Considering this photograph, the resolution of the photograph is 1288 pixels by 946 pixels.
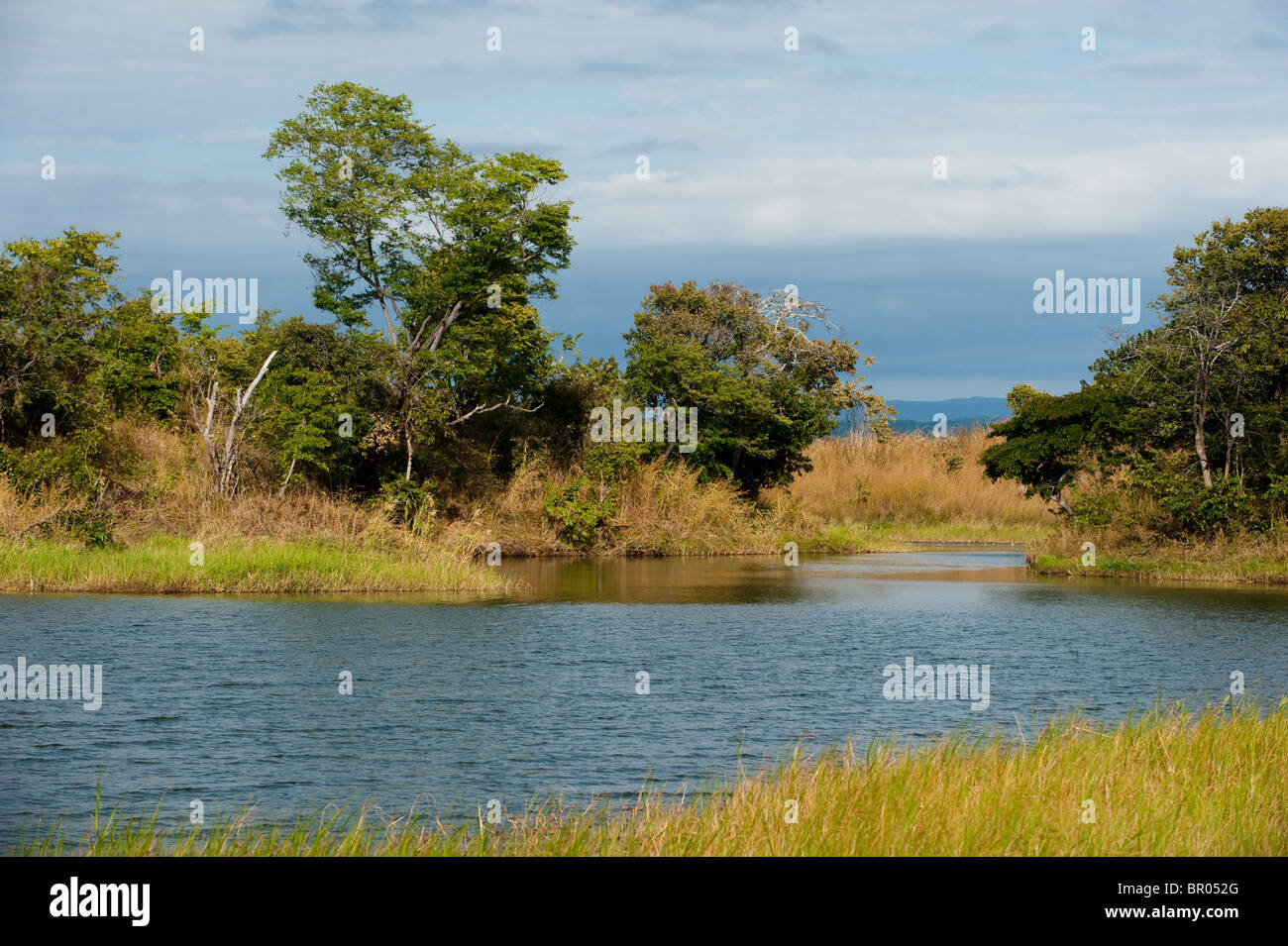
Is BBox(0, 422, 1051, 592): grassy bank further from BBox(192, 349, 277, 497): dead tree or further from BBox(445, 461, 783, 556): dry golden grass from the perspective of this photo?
BBox(192, 349, 277, 497): dead tree

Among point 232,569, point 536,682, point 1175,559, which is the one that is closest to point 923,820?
point 536,682

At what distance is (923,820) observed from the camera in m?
9.70

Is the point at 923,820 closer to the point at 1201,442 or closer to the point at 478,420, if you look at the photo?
the point at 1201,442

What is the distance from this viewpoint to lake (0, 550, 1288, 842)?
45.0 feet

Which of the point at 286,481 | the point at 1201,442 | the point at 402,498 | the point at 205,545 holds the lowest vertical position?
the point at 205,545

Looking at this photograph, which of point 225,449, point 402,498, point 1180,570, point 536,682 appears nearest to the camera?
point 536,682

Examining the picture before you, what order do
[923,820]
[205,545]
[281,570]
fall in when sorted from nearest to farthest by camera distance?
[923,820] < [281,570] < [205,545]

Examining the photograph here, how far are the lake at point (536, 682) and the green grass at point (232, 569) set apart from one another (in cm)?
96

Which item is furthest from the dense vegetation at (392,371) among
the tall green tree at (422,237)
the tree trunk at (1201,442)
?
the tree trunk at (1201,442)

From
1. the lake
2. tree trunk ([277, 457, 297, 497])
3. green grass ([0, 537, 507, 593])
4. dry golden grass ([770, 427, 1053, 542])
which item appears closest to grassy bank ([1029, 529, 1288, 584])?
the lake

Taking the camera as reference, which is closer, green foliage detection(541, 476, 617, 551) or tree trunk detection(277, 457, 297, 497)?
tree trunk detection(277, 457, 297, 497)

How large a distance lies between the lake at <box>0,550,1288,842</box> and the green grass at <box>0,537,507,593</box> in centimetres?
96

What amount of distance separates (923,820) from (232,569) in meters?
23.1
